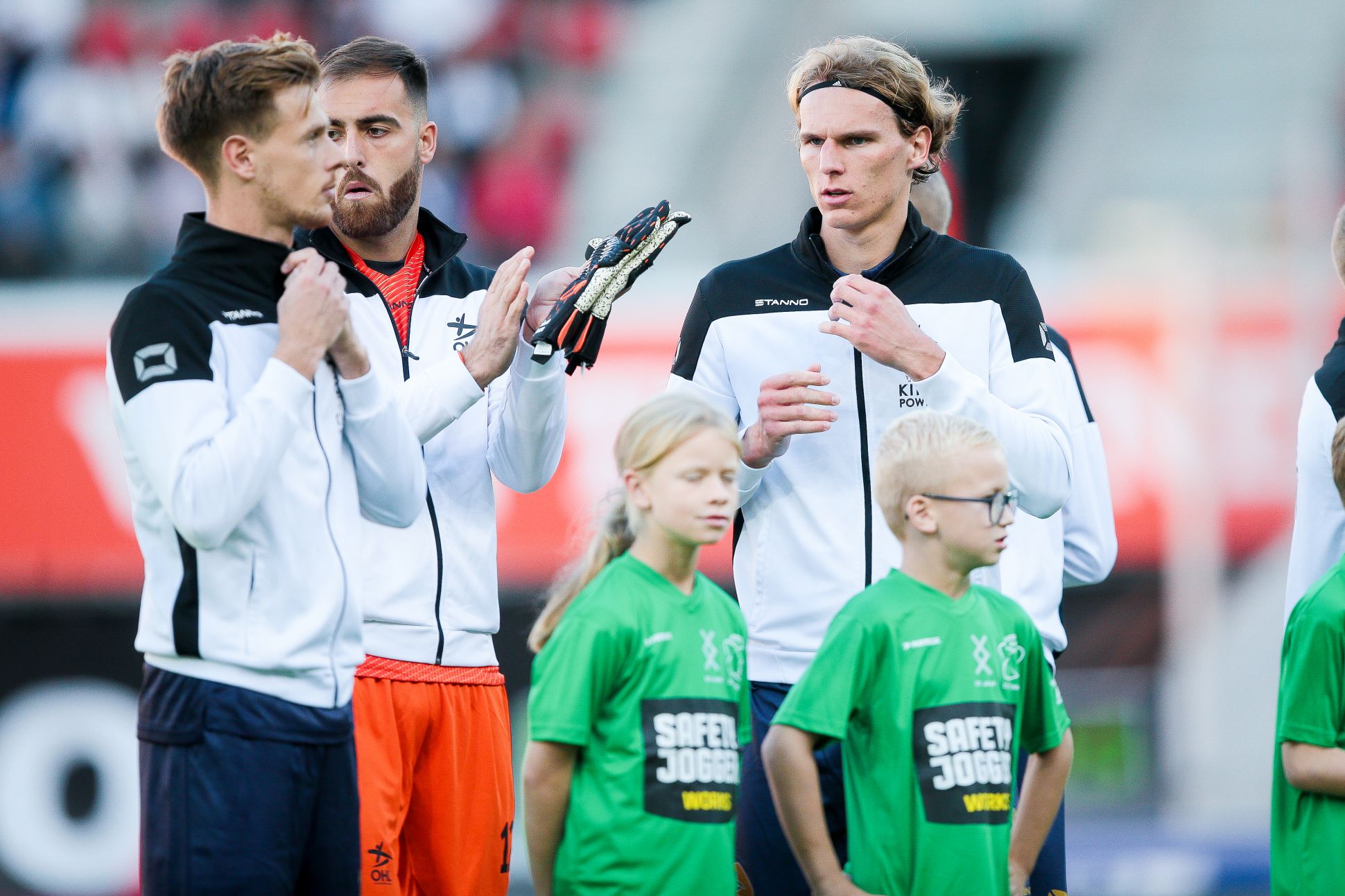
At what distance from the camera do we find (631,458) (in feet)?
9.93

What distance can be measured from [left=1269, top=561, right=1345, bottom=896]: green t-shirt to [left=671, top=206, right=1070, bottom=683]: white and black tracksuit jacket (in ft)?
1.74

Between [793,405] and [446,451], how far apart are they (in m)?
0.89

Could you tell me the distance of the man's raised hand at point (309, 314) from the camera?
2.87 metres

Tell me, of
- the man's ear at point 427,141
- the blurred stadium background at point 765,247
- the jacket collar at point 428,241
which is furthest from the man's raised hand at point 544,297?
the blurred stadium background at point 765,247

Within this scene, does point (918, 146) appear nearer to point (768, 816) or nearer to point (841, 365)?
point (841, 365)

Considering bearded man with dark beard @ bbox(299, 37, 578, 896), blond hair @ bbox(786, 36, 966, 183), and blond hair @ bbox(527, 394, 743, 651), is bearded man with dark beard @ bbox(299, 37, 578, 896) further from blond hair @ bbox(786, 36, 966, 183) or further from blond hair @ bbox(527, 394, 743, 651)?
blond hair @ bbox(786, 36, 966, 183)

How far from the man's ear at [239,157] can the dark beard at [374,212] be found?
680 mm

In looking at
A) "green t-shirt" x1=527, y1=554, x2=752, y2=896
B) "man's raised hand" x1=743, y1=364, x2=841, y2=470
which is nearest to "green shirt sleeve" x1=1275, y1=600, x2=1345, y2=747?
"man's raised hand" x1=743, y1=364, x2=841, y2=470

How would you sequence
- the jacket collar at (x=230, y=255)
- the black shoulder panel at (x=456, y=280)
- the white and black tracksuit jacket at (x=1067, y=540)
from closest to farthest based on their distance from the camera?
the jacket collar at (x=230, y=255)
the black shoulder panel at (x=456, y=280)
the white and black tracksuit jacket at (x=1067, y=540)

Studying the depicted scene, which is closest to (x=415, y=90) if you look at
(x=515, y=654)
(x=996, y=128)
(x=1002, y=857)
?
(x=1002, y=857)

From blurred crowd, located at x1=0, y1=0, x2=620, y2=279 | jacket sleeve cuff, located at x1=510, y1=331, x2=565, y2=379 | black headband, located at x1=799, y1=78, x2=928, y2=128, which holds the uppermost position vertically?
blurred crowd, located at x1=0, y1=0, x2=620, y2=279

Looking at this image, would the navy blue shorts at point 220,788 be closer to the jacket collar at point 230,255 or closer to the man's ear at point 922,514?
the jacket collar at point 230,255

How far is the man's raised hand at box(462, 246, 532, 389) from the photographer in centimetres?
351

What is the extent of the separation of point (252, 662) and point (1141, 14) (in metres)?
13.0
